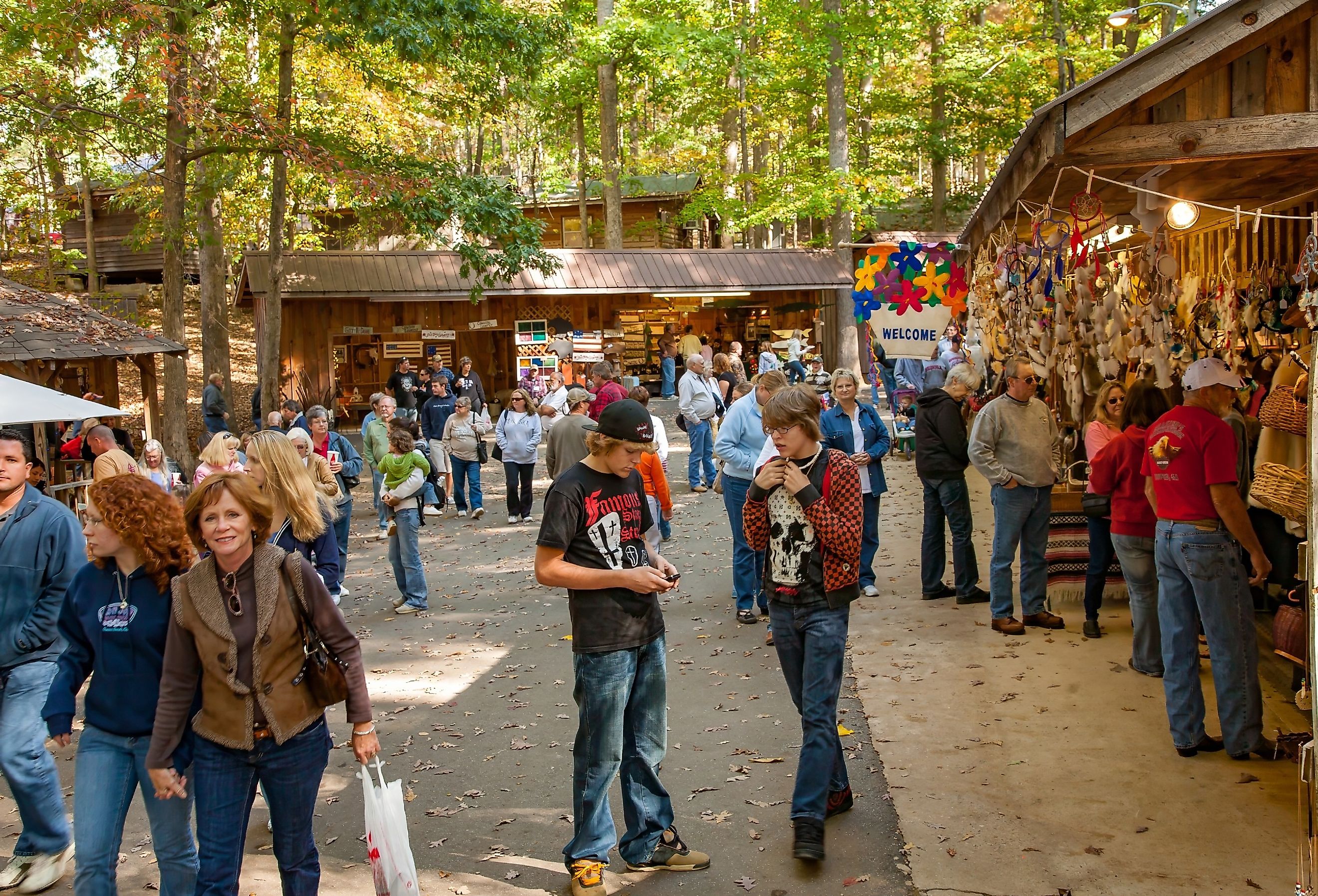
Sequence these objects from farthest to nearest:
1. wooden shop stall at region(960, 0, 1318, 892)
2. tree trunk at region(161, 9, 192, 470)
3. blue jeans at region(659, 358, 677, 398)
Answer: blue jeans at region(659, 358, 677, 398) → tree trunk at region(161, 9, 192, 470) → wooden shop stall at region(960, 0, 1318, 892)

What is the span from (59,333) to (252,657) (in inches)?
433

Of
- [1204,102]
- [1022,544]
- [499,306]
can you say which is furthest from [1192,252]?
[499,306]

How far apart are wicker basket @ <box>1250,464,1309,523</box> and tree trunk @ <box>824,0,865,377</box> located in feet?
71.2

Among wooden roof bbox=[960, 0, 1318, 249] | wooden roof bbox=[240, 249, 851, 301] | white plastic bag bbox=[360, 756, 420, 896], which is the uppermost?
wooden roof bbox=[240, 249, 851, 301]

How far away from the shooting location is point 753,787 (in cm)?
548

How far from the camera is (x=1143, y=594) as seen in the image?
21.7 feet

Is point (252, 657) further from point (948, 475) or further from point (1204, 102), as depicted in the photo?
point (948, 475)

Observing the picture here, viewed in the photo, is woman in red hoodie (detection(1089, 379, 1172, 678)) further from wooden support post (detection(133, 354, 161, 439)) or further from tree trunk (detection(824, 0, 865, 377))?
tree trunk (detection(824, 0, 865, 377))

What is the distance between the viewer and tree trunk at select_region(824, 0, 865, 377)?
2727 cm

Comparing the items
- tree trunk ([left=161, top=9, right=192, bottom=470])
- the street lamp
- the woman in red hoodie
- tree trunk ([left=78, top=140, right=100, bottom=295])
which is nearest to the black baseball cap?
the woman in red hoodie

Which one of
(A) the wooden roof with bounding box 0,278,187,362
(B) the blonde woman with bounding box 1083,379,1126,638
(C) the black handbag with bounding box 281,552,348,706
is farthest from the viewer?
(A) the wooden roof with bounding box 0,278,187,362

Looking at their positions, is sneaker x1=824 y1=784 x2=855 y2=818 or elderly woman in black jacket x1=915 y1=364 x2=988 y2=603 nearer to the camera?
sneaker x1=824 y1=784 x2=855 y2=818

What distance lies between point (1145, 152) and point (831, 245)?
26.6 m

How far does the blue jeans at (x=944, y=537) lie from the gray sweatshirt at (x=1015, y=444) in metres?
0.72
